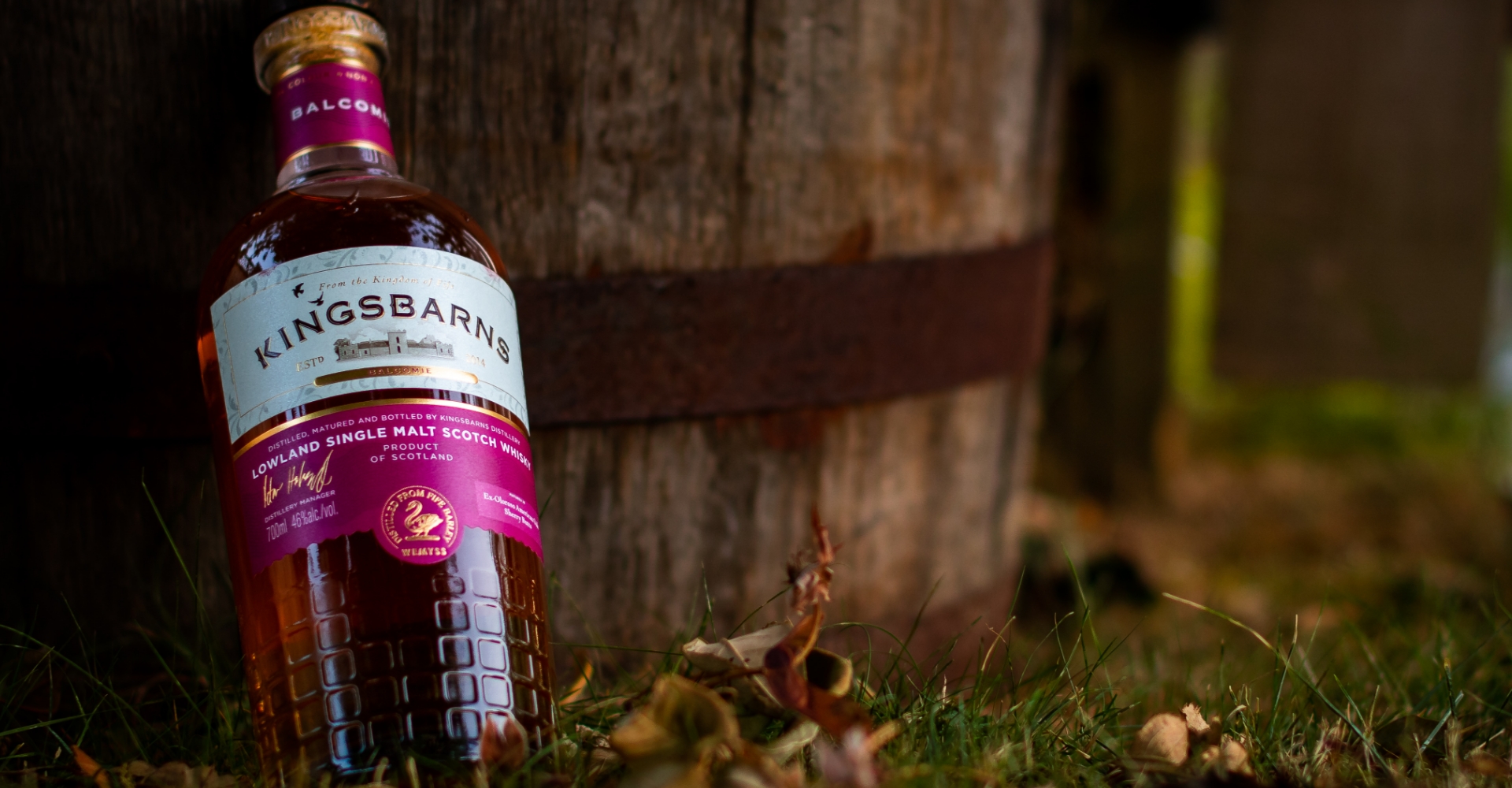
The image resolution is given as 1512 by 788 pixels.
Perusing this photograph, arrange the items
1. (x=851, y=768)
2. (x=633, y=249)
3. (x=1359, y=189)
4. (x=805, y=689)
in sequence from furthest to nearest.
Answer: (x=1359, y=189) → (x=633, y=249) → (x=805, y=689) → (x=851, y=768)

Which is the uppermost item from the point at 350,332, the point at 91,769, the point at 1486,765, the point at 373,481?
the point at 350,332

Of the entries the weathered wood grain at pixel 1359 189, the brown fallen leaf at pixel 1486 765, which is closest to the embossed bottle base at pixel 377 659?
the brown fallen leaf at pixel 1486 765

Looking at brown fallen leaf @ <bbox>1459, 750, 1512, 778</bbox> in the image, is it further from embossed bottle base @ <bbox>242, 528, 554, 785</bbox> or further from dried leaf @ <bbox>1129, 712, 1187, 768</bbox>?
embossed bottle base @ <bbox>242, 528, 554, 785</bbox>

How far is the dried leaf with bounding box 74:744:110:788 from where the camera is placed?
3.07 feet

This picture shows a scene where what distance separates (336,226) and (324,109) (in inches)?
4.8

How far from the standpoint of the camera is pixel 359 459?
39.1 inches

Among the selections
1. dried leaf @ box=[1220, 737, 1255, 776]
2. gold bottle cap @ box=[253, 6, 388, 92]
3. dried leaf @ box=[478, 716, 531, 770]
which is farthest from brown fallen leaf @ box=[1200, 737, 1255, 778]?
gold bottle cap @ box=[253, 6, 388, 92]

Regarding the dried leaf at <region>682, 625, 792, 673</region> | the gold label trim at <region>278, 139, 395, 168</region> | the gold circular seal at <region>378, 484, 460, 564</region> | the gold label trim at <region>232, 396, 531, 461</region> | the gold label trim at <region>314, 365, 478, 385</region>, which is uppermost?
the gold label trim at <region>278, 139, 395, 168</region>

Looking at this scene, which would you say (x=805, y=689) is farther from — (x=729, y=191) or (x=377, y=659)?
(x=729, y=191)

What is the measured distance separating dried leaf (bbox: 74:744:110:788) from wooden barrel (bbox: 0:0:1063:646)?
25 centimetres

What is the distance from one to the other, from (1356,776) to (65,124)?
1.47 meters

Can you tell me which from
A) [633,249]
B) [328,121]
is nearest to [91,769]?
[328,121]

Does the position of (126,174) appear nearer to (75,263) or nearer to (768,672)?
(75,263)

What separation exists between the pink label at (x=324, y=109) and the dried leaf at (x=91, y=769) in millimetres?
585
